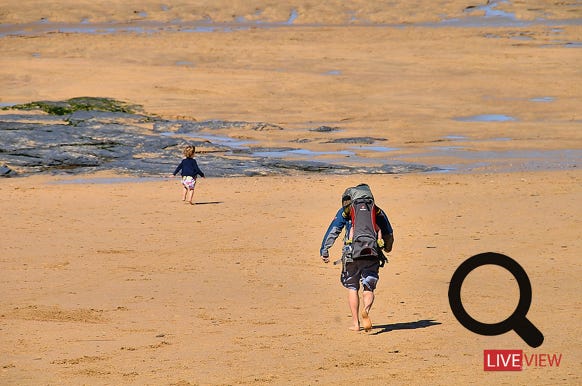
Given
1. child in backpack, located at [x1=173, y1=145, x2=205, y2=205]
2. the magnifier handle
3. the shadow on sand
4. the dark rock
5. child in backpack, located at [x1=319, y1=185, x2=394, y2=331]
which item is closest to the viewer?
the magnifier handle

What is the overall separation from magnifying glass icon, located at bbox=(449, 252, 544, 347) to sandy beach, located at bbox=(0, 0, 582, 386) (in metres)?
0.12

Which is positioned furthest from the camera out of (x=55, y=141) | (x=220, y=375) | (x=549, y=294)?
(x=55, y=141)

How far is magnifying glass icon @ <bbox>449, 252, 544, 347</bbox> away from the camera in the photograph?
10.3 metres

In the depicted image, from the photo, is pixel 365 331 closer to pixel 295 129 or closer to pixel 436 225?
pixel 436 225

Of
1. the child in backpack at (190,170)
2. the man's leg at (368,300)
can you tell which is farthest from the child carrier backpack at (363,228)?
the child in backpack at (190,170)

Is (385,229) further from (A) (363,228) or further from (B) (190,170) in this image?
(B) (190,170)

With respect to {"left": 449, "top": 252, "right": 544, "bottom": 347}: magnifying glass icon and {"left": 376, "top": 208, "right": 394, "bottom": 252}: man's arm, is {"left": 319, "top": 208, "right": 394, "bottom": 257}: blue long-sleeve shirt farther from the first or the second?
{"left": 449, "top": 252, "right": 544, "bottom": 347}: magnifying glass icon

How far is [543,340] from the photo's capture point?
997 cm

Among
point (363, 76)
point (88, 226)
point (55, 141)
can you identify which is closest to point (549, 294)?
point (88, 226)

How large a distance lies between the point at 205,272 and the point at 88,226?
4.06m

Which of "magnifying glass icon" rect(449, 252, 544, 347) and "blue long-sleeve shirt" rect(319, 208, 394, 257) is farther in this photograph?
"blue long-sleeve shirt" rect(319, 208, 394, 257)

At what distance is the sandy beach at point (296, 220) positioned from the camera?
9914mm

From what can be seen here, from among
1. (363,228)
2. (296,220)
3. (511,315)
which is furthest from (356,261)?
(296,220)

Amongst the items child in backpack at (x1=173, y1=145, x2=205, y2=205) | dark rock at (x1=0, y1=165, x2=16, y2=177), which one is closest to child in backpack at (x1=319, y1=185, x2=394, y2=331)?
child in backpack at (x1=173, y1=145, x2=205, y2=205)
